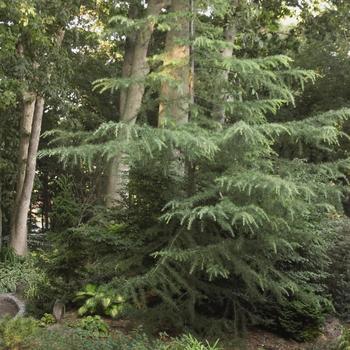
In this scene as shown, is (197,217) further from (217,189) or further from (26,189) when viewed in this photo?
(26,189)

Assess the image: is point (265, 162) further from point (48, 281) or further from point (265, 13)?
point (265, 13)

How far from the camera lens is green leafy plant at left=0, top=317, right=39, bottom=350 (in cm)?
578

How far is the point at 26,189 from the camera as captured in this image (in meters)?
13.7

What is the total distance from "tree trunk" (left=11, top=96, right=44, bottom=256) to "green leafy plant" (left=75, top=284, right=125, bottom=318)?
674 cm

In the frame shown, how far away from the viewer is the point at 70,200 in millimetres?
8312

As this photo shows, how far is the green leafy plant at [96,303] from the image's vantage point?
7043 millimetres

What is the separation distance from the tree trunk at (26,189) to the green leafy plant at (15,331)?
7.71 m

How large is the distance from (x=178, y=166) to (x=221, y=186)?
104 cm

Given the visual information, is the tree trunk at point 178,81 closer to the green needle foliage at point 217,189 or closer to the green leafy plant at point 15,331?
the green needle foliage at point 217,189

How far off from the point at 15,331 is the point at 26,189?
26.9ft

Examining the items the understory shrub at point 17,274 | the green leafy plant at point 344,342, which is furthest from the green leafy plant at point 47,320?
the green leafy plant at point 344,342

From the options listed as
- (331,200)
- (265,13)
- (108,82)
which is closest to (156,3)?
(265,13)

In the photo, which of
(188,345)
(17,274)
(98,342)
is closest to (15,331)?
(98,342)

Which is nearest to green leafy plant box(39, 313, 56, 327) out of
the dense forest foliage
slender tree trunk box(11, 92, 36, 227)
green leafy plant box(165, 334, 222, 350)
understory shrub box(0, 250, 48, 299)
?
the dense forest foliage
